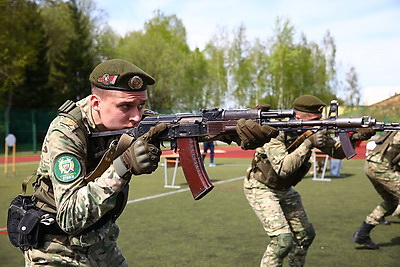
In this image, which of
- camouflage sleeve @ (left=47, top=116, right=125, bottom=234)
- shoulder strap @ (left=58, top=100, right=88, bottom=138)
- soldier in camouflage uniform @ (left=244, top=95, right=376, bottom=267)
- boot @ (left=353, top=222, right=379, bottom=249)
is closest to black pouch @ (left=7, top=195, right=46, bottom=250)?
camouflage sleeve @ (left=47, top=116, right=125, bottom=234)

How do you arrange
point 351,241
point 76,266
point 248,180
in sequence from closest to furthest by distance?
point 76,266
point 248,180
point 351,241

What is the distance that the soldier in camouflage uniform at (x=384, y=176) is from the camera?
6.83m

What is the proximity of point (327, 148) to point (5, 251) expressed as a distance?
4.93 metres

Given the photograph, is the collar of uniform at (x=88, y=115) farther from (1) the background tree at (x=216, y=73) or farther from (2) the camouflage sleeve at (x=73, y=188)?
(1) the background tree at (x=216, y=73)

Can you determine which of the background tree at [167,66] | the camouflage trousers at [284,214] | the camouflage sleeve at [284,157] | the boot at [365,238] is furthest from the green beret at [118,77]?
the background tree at [167,66]

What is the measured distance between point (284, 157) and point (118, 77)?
2.63 meters

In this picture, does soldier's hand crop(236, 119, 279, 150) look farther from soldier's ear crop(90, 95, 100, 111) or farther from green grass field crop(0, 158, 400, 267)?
green grass field crop(0, 158, 400, 267)

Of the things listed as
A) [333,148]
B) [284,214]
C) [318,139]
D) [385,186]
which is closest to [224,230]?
[284,214]

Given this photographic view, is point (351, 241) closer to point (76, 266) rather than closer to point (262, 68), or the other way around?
point (76, 266)

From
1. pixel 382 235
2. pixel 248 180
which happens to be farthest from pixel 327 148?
pixel 382 235

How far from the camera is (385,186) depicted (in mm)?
6992

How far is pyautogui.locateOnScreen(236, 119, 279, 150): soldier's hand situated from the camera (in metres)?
2.95

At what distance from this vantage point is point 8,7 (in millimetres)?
35469

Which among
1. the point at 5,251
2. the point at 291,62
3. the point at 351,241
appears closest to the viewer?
the point at 5,251
